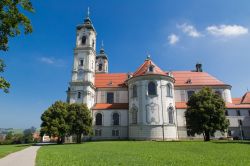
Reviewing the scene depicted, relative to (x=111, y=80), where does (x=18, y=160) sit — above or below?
below

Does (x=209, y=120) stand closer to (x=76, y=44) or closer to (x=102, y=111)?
(x=102, y=111)

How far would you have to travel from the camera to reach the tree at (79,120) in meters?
36.0

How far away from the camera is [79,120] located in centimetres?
3619

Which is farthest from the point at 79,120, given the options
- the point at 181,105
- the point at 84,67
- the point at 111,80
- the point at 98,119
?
the point at 181,105

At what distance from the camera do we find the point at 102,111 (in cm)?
4569

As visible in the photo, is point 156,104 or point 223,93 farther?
point 223,93

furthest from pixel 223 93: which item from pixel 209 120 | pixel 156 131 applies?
pixel 156 131

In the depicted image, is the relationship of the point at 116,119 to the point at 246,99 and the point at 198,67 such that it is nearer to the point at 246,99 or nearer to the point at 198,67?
the point at 198,67

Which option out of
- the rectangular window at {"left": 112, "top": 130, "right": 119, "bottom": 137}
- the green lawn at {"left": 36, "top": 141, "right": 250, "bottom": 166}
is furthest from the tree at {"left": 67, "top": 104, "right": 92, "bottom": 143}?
the green lawn at {"left": 36, "top": 141, "right": 250, "bottom": 166}

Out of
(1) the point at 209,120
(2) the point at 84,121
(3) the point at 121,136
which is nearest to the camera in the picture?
(1) the point at 209,120

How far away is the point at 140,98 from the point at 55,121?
55.3ft

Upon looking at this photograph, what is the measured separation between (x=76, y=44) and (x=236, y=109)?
39.3 m

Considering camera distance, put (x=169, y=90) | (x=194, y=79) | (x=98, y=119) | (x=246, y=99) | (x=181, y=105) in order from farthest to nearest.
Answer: (x=194, y=79) → (x=246, y=99) → (x=181, y=105) → (x=98, y=119) → (x=169, y=90)

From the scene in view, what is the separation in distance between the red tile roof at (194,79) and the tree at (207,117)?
14469mm
